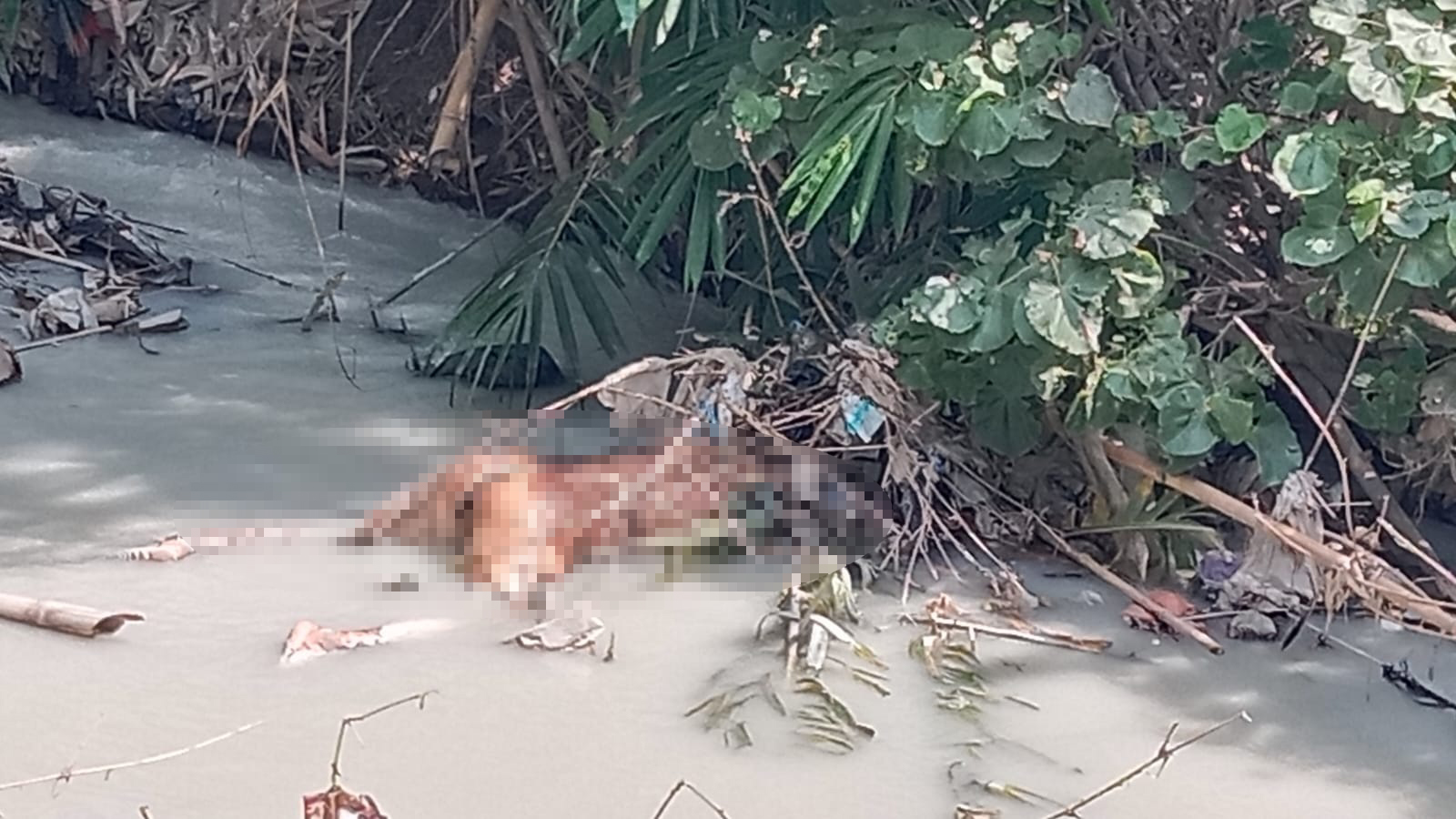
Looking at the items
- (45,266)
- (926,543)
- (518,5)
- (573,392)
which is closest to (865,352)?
(926,543)

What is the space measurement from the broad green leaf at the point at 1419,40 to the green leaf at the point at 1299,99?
0.35 ft

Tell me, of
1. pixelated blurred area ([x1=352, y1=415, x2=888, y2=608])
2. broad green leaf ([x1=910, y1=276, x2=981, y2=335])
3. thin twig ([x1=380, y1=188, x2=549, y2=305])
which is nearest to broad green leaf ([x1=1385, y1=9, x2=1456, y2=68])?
broad green leaf ([x1=910, y1=276, x2=981, y2=335])

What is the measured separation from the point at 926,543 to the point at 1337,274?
19.5 inches

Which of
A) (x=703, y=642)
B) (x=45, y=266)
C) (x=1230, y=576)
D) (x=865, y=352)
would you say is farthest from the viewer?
(x=45, y=266)

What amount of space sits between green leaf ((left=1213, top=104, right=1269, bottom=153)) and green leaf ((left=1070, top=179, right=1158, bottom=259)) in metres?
0.10

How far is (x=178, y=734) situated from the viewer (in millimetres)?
1240

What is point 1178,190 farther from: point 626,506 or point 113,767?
point 113,767

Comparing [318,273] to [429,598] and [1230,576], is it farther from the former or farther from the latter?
[1230,576]

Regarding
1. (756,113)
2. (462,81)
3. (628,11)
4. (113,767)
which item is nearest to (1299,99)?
(756,113)

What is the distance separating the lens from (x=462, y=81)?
2.92 metres

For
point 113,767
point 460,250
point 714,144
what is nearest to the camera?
point 113,767

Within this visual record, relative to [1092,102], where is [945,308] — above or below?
below

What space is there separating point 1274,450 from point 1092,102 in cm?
40

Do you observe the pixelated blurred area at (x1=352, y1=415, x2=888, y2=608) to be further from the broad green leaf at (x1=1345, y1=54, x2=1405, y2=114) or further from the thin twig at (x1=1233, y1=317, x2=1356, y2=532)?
the broad green leaf at (x1=1345, y1=54, x2=1405, y2=114)
